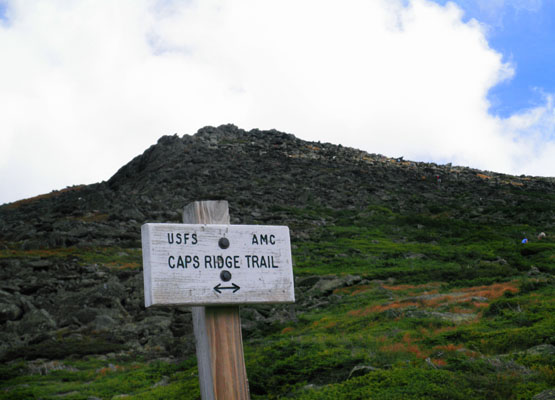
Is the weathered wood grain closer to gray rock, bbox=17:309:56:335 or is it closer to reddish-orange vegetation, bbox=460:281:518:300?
reddish-orange vegetation, bbox=460:281:518:300

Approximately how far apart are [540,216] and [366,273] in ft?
78.8

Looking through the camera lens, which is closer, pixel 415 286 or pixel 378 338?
pixel 378 338

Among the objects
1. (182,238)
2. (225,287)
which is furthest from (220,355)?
(182,238)

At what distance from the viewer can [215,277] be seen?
3.52 meters

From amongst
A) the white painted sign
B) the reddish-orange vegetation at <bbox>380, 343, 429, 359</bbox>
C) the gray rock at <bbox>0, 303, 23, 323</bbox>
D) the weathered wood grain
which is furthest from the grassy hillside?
the weathered wood grain

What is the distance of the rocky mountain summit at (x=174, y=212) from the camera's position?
2420cm

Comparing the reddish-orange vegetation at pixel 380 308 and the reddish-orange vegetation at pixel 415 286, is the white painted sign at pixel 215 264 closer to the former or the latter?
the reddish-orange vegetation at pixel 380 308

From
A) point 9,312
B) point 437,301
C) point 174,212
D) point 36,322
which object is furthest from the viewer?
point 174,212

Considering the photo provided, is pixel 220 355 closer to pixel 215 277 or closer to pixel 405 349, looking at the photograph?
pixel 215 277

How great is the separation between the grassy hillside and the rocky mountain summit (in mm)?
685

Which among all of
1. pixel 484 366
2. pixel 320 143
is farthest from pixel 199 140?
pixel 484 366

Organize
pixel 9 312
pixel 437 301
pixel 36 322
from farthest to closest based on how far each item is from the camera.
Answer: pixel 9 312 → pixel 36 322 → pixel 437 301

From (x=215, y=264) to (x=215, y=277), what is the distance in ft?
0.27

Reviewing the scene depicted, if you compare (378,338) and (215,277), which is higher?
(215,277)
